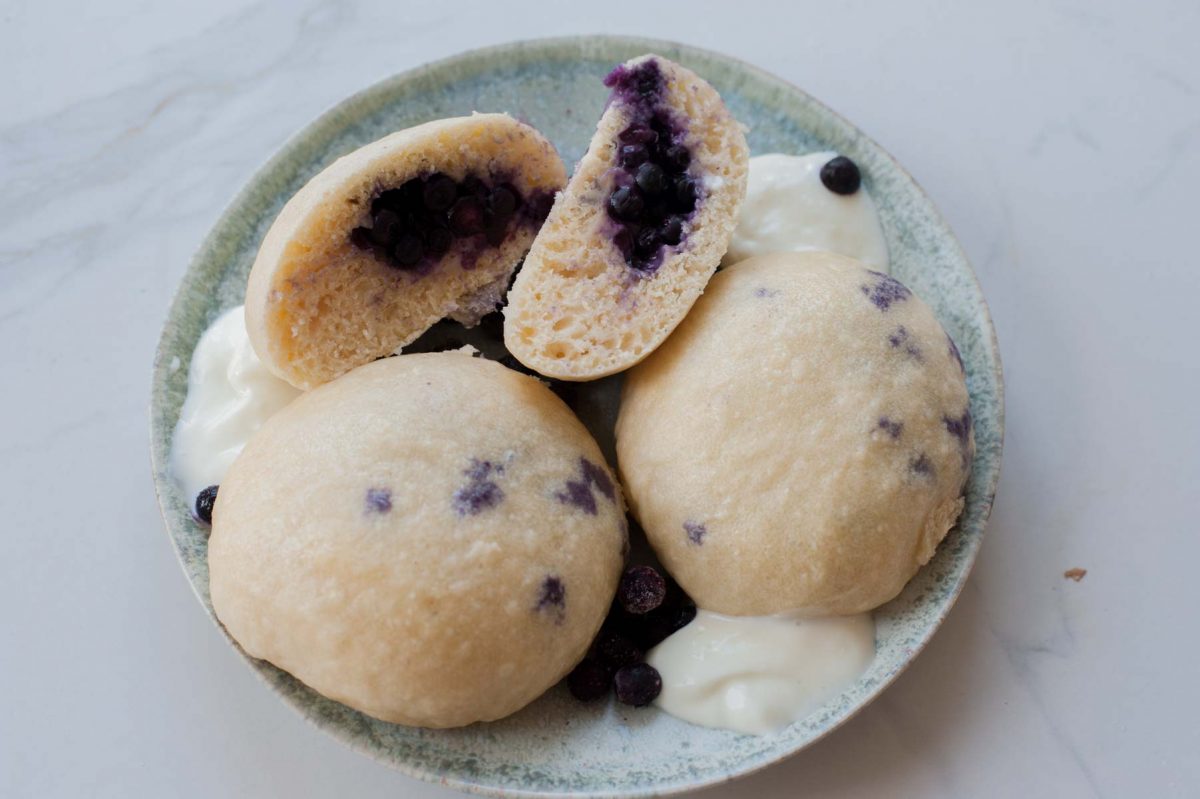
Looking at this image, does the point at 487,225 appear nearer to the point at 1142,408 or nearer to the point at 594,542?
the point at 594,542

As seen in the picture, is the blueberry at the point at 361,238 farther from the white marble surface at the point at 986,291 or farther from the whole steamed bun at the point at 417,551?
the white marble surface at the point at 986,291

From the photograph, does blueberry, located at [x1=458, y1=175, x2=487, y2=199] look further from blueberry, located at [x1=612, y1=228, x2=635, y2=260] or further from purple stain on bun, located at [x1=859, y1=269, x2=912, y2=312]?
purple stain on bun, located at [x1=859, y1=269, x2=912, y2=312]

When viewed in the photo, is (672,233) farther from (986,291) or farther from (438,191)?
(986,291)

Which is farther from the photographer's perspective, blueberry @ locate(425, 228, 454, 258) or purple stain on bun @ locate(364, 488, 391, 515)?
blueberry @ locate(425, 228, 454, 258)

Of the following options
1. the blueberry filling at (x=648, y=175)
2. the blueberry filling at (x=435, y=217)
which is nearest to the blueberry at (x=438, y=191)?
the blueberry filling at (x=435, y=217)

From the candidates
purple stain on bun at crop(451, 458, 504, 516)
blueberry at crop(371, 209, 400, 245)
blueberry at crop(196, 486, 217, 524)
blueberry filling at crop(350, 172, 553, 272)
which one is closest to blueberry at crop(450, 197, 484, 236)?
blueberry filling at crop(350, 172, 553, 272)

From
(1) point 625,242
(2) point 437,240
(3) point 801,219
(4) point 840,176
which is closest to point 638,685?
(1) point 625,242

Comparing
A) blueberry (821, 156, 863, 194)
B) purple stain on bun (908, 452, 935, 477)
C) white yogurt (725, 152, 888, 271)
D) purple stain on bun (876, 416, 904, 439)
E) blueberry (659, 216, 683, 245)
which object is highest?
blueberry (659, 216, 683, 245)
